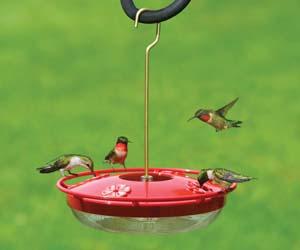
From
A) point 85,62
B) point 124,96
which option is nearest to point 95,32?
point 85,62

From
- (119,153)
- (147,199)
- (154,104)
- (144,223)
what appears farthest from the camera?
(154,104)

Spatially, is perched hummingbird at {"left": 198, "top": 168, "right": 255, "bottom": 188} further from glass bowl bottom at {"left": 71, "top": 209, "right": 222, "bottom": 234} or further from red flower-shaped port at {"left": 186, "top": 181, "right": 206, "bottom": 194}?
glass bowl bottom at {"left": 71, "top": 209, "right": 222, "bottom": 234}

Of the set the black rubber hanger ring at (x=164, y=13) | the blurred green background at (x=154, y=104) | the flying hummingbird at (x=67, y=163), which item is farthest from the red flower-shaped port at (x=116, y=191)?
the blurred green background at (x=154, y=104)

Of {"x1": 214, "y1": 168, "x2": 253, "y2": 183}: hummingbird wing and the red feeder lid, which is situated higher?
{"x1": 214, "y1": 168, "x2": 253, "y2": 183}: hummingbird wing

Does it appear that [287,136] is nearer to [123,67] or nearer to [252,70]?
[252,70]

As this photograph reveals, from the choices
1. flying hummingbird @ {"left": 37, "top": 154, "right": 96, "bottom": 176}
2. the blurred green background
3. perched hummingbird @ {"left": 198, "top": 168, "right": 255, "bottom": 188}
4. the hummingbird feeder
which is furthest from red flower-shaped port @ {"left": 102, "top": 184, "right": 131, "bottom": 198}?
the blurred green background

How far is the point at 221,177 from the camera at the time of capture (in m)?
2.83

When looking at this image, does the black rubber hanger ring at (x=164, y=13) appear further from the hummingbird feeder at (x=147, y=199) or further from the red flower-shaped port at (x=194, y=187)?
the red flower-shaped port at (x=194, y=187)

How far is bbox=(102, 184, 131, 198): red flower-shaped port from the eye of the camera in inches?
110

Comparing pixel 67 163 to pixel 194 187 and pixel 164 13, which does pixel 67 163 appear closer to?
pixel 194 187

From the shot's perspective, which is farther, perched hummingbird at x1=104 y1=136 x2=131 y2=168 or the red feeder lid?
perched hummingbird at x1=104 y1=136 x2=131 y2=168

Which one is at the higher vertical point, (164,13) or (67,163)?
(164,13)

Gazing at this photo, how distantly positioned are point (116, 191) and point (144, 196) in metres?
0.11

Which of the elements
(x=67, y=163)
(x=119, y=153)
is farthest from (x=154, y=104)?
(x=67, y=163)
